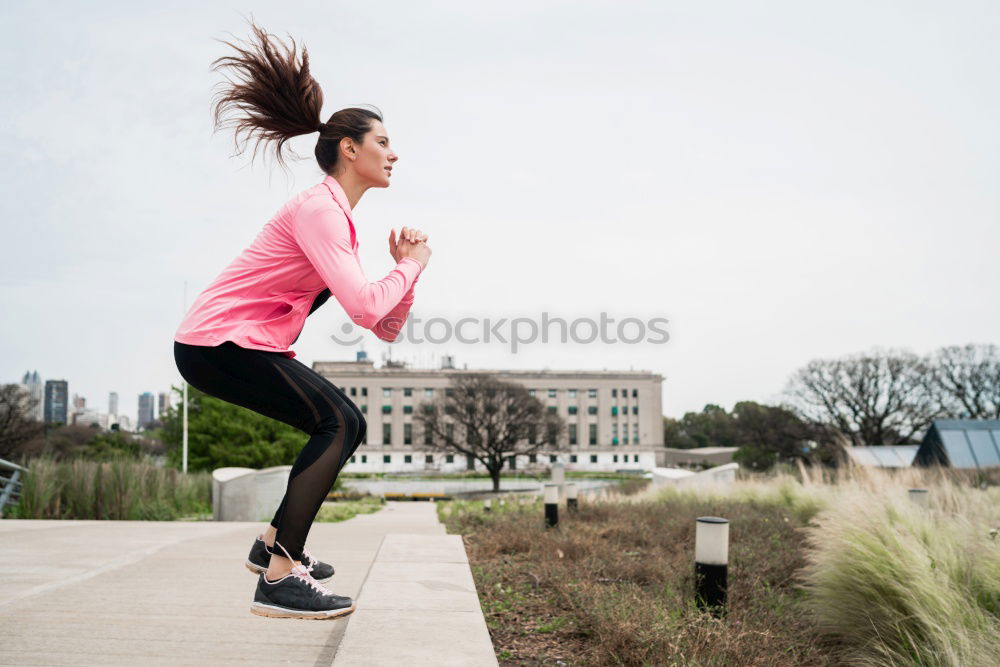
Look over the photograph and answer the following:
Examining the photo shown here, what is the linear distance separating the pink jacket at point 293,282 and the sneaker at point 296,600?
2.40 feet

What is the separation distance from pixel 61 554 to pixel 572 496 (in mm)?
7333

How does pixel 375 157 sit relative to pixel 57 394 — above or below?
below

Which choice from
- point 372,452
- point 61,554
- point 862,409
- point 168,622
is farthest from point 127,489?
point 372,452

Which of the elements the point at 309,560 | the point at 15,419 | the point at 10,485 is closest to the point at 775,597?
the point at 309,560

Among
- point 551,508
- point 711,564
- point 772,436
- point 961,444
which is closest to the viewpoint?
point 711,564

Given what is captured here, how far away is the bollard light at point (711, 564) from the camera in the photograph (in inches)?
176

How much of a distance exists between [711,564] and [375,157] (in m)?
3.32

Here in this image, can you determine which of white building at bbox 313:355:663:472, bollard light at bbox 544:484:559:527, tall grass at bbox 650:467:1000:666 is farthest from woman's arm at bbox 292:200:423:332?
white building at bbox 313:355:663:472

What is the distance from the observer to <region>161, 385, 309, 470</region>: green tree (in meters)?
24.8

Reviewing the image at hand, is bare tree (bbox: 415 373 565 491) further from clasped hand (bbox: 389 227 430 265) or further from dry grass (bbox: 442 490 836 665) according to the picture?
clasped hand (bbox: 389 227 430 265)

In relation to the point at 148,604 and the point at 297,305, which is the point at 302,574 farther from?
the point at 148,604

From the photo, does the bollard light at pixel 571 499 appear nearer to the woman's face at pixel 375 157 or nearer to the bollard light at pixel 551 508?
the bollard light at pixel 551 508

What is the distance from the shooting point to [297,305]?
2467 millimetres

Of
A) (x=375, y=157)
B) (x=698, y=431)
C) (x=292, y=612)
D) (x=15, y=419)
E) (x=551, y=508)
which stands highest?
(x=375, y=157)
